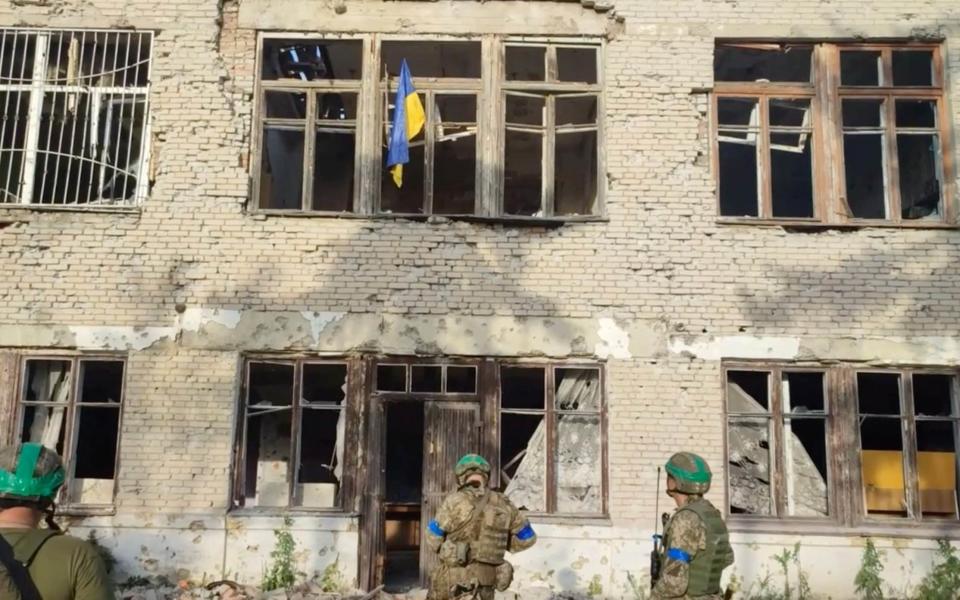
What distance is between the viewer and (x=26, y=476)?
3.01m

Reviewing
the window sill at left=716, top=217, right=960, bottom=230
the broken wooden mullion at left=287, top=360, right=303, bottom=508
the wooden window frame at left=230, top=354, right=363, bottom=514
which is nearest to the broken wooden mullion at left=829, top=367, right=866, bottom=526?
the window sill at left=716, top=217, right=960, bottom=230

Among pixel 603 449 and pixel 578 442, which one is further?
pixel 578 442

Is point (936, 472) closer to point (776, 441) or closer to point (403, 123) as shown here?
point (776, 441)

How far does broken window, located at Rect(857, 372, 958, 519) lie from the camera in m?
8.96

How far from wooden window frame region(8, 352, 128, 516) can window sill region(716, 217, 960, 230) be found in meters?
6.55

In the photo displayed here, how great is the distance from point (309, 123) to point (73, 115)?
2606 millimetres

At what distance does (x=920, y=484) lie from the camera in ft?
29.5

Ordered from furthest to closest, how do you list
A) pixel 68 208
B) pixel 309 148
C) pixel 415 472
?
pixel 415 472 → pixel 309 148 → pixel 68 208

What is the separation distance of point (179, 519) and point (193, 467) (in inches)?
20.4

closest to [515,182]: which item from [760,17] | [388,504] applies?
[760,17]

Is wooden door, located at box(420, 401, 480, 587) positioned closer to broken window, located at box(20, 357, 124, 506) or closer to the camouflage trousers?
the camouflage trousers

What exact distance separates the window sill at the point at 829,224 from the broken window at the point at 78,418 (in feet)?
22.1

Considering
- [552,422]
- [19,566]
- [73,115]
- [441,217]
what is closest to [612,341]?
[552,422]

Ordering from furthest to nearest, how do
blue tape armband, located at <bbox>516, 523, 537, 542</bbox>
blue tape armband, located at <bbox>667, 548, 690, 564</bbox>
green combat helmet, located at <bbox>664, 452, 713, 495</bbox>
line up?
blue tape armband, located at <bbox>516, 523, 537, 542</bbox>
green combat helmet, located at <bbox>664, 452, 713, 495</bbox>
blue tape armband, located at <bbox>667, 548, 690, 564</bbox>
